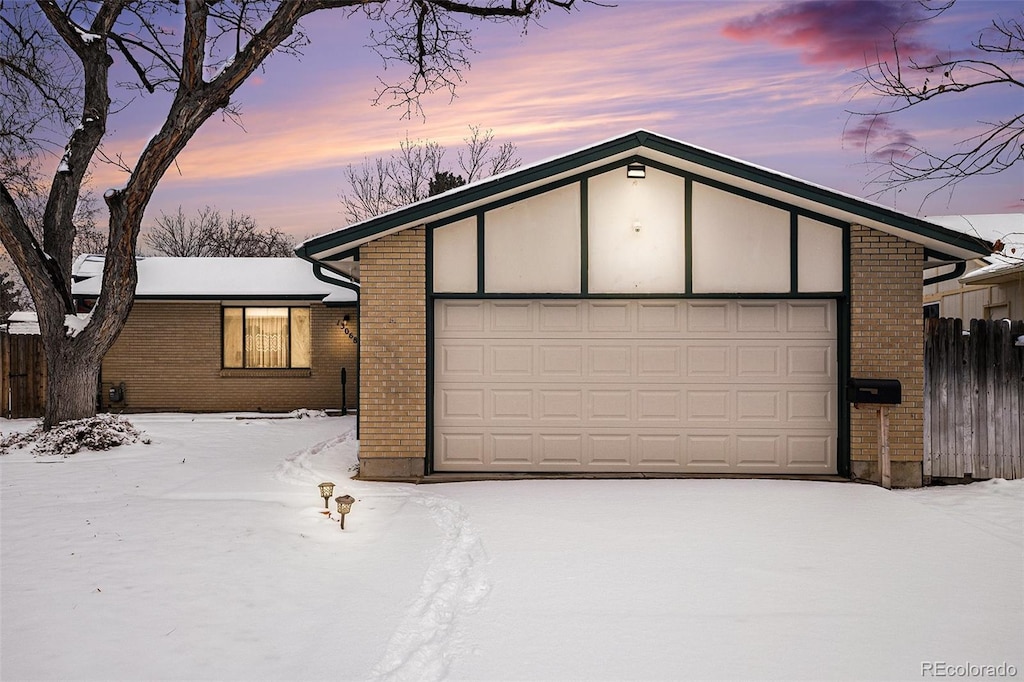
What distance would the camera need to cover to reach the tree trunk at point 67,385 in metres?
11.3

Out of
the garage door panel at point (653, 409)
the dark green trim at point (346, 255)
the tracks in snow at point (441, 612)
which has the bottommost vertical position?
the tracks in snow at point (441, 612)

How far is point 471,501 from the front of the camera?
23.5 feet

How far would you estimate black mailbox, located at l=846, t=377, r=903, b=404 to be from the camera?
7.76 metres

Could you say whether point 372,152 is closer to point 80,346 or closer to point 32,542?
point 80,346

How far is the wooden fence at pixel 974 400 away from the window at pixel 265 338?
14.0 metres

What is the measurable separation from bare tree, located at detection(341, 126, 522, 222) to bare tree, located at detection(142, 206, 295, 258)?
13838 millimetres

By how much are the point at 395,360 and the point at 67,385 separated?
709 centimetres

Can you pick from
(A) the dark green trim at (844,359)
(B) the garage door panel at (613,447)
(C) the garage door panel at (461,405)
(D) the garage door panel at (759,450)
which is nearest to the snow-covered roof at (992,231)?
(A) the dark green trim at (844,359)

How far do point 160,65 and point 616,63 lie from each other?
9318 millimetres

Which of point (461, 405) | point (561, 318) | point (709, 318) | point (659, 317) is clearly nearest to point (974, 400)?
point (709, 318)

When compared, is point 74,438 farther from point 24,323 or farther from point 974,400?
point 974,400

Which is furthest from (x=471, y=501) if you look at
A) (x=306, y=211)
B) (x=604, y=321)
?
(x=306, y=211)

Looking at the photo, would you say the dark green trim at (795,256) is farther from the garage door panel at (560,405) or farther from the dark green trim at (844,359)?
the garage door panel at (560,405)

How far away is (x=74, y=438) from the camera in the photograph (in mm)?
10398
